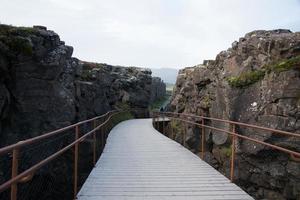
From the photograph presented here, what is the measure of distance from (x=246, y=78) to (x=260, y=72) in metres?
0.59

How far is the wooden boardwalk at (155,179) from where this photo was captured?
5906mm

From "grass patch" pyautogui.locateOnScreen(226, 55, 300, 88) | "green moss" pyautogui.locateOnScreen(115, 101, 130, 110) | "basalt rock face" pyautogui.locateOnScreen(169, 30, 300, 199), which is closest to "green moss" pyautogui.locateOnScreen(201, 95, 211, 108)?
"basalt rock face" pyautogui.locateOnScreen(169, 30, 300, 199)

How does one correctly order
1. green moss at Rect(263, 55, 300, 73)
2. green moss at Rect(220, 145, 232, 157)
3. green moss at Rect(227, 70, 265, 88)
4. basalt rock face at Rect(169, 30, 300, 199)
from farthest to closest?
green moss at Rect(220, 145, 232, 157) < green moss at Rect(227, 70, 265, 88) < green moss at Rect(263, 55, 300, 73) < basalt rock face at Rect(169, 30, 300, 199)

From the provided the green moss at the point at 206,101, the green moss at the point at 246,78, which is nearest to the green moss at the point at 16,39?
the green moss at the point at 246,78

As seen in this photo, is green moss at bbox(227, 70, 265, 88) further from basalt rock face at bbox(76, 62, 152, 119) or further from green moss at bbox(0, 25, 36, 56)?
basalt rock face at bbox(76, 62, 152, 119)

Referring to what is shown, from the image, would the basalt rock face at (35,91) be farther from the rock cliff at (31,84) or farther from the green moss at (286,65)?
the green moss at (286,65)

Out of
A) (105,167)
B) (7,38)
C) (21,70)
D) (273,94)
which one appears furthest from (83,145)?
(273,94)

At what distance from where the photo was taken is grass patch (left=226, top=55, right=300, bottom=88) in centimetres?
1213

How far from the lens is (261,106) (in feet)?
40.6

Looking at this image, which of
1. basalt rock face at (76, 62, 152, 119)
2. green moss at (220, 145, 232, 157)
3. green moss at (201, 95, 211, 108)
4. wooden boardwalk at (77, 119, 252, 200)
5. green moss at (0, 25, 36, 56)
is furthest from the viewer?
basalt rock face at (76, 62, 152, 119)

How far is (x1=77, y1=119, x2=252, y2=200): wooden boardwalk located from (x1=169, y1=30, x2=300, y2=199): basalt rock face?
317cm

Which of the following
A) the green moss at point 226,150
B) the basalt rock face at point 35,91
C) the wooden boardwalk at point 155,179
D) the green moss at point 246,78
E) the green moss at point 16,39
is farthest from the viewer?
the green moss at point 226,150

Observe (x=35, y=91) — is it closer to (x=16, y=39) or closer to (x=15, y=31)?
(x=16, y=39)

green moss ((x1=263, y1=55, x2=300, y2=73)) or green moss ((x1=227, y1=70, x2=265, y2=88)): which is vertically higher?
green moss ((x1=263, y1=55, x2=300, y2=73))
